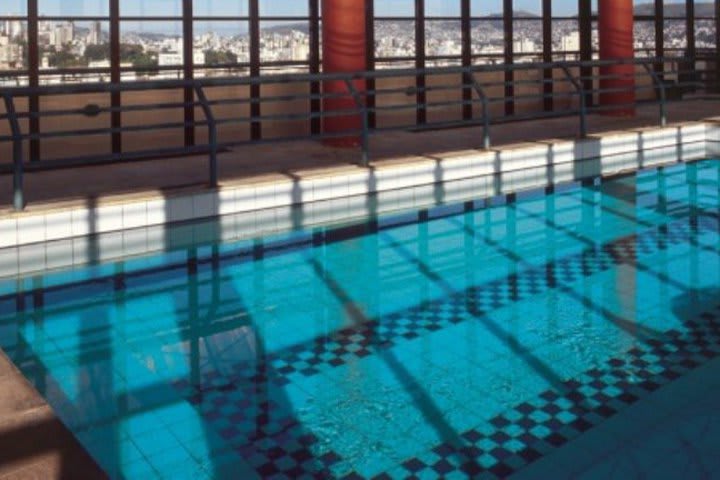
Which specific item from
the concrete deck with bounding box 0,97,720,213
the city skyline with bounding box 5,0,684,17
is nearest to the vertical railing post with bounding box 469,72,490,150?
the concrete deck with bounding box 0,97,720,213

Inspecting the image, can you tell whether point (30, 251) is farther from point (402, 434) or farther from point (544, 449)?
point (544, 449)

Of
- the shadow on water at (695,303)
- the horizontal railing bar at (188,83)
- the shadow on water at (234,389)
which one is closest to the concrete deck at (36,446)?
the shadow on water at (234,389)

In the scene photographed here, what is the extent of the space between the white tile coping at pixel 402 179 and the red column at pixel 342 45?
113 centimetres

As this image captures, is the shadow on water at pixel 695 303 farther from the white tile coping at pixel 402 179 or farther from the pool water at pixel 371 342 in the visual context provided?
the white tile coping at pixel 402 179

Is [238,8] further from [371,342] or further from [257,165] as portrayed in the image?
[371,342]

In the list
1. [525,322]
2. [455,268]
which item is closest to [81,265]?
[455,268]

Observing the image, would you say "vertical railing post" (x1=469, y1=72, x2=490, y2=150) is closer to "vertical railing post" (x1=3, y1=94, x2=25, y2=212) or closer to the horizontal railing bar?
the horizontal railing bar

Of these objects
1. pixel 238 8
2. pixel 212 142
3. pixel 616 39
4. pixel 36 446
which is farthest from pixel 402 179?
pixel 36 446

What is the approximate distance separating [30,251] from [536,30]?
24.3 feet

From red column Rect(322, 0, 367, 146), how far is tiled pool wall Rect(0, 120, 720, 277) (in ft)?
3.65

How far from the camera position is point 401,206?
21.3 feet

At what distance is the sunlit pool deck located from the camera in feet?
8.79

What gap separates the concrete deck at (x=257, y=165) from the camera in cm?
588

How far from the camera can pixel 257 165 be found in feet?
22.7
